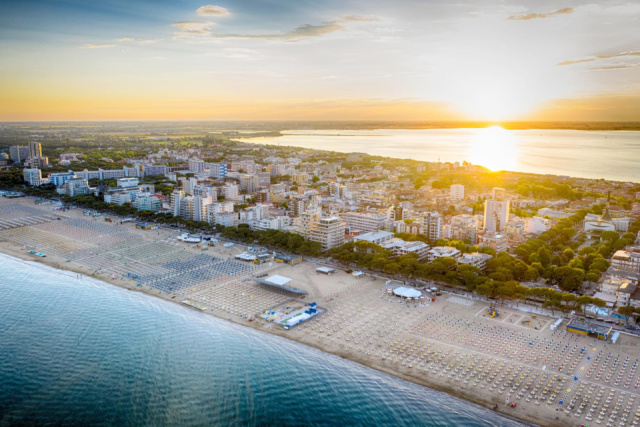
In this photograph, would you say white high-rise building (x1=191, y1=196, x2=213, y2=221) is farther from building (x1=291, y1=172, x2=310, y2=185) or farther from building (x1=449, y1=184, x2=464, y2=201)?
building (x1=449, y1=184, x2=464, y2=201)

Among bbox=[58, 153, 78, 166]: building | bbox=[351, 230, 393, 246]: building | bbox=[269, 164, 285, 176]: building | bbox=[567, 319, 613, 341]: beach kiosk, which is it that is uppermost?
bbox=[58, 153, 78, 166]: building

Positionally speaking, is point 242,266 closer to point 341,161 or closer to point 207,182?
point 207,182

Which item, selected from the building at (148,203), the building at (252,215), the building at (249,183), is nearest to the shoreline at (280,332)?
the building at (252,215)

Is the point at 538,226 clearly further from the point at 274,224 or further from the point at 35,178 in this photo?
the point at 35,178

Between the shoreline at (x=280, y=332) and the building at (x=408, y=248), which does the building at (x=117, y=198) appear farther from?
the building at (x=408, y=248)

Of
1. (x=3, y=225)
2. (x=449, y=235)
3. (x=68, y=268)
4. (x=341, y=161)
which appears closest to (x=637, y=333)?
(x=449, y=235)

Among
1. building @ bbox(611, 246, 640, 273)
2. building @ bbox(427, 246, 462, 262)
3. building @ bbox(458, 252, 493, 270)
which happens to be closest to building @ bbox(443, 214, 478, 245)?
building @ bbox(427, 246, 462, 262)
